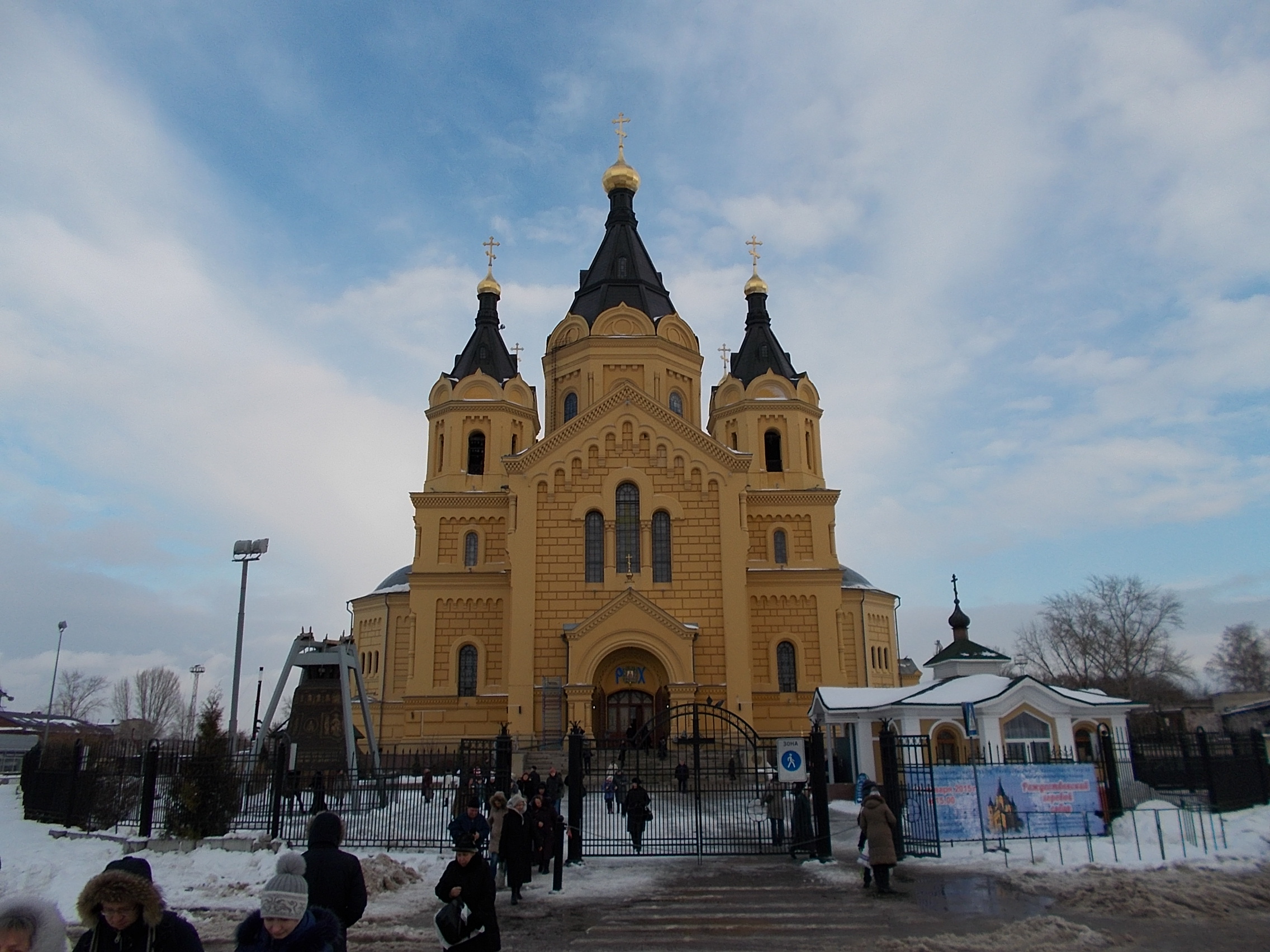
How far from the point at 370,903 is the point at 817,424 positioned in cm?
3164

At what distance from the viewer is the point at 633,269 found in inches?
1596

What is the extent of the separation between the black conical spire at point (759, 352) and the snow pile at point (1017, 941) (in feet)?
104

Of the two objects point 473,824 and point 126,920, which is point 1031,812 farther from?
point 126,920

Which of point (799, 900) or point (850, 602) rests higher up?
point (850, 602)

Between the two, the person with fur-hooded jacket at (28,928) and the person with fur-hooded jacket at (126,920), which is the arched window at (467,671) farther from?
the person with fur-hooded jacket at (28,928)

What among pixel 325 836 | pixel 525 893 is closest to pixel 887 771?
pixel 525 893

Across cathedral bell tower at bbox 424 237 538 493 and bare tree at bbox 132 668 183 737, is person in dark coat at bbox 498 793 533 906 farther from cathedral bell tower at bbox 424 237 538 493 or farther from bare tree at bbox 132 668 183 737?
bare tree at bbox 132 668 183 737

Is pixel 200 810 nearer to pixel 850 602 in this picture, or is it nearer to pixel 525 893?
pixel 525 893

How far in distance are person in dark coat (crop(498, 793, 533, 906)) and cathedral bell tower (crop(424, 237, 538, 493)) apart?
2640cm

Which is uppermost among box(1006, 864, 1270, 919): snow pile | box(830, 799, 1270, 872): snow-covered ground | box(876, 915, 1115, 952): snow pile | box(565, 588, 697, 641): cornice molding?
box(565, 588, 697, 641): cornice molding

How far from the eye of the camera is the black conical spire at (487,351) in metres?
41.1

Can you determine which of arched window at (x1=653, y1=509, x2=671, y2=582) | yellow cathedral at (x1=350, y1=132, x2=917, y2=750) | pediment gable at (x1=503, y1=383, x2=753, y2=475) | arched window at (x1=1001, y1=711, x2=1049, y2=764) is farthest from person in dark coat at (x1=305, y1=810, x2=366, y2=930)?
pediment gable at (x1=503, y1=383, x2=753, y2=475)

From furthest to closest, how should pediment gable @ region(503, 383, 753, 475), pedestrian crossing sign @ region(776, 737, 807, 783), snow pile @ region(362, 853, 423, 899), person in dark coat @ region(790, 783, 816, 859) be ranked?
pediment gable @ region(503, 383, 753, 475) < pedestrian crossing sign @ region(776, 737, 807, 783) < person in dark coat @ region(790, 783, 816, 859) < snow pile @ region(362, 853, 423, 899)

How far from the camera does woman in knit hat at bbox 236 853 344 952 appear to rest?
4.54 m
